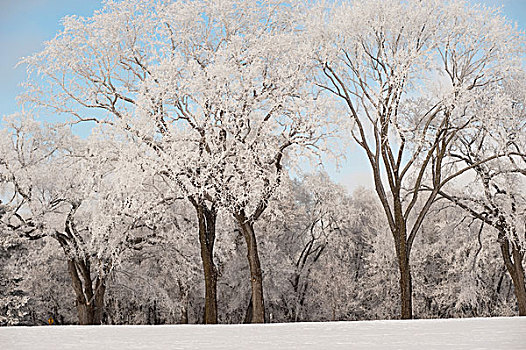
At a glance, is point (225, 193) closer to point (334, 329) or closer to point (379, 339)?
point (334, 329)

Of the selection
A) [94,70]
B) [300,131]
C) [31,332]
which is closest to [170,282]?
[94,70]

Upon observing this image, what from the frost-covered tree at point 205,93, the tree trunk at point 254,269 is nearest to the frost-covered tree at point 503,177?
the frost-covered tree at point 205,93

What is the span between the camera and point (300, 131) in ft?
57.0

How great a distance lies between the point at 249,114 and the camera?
54.3 ft

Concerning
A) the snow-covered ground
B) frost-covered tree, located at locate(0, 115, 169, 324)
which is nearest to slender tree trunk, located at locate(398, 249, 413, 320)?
frost-covered tree, located at locate(0, 115, 169, 324)

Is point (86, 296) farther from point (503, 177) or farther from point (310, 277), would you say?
point (503, 177)

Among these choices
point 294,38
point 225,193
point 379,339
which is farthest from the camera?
point 294,38

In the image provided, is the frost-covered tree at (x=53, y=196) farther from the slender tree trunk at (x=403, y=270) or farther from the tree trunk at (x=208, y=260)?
the slender tree trunk at (x=403, y=270)

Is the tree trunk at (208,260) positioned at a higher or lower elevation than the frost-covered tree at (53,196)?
lower

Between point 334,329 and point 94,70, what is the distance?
18277mm

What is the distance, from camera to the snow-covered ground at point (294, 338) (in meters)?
3.79

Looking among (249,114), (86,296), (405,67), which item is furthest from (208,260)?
(86,296)

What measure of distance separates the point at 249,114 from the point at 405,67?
498 cm

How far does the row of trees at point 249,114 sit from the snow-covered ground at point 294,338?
35.8ft
